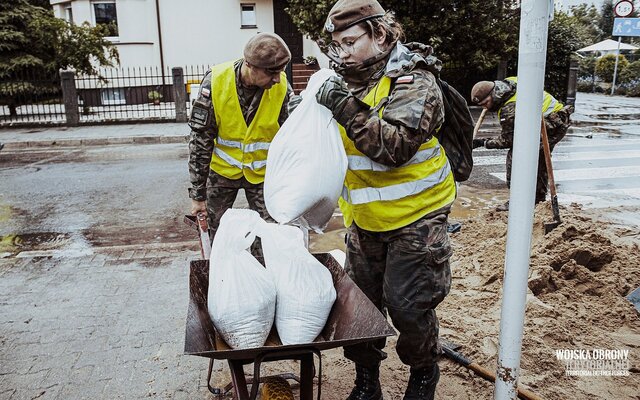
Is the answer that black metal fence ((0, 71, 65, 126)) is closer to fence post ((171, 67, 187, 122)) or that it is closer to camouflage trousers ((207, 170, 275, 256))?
fence post ((171, 67, 187, 122))

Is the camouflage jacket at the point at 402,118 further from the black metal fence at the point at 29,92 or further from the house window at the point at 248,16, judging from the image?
the house window at the point at 248,16

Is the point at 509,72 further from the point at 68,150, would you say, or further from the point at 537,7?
the point at 537,7

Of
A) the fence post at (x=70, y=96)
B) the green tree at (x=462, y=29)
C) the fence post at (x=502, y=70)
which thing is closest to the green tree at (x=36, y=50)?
the fence post at (x=70, y=96)

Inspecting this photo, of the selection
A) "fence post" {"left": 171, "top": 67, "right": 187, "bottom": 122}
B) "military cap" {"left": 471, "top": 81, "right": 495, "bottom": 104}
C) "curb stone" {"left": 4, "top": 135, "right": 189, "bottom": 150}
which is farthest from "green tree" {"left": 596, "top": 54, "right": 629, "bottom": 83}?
"military cap" {"left": 471, "top": 81, "right": 495, "bottom": 104}

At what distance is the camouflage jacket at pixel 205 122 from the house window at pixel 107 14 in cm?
1910

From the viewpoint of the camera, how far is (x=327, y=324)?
2260 millimetres

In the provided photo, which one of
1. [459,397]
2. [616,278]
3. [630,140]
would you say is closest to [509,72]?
[630,140]

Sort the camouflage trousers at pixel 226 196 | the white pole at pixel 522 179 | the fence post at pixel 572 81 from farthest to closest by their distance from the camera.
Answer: the fence post at pixel 572 81 → the camouflage trousers at pixel 226 196 → the white pole at pixel 522 179

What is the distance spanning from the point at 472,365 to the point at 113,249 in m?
3.61

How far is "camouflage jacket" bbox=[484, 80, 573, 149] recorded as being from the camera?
5.64m

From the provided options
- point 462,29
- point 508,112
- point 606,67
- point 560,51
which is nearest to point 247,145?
point 508,112

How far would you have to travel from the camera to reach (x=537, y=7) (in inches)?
74.5

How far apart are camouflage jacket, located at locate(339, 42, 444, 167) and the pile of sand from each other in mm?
1410

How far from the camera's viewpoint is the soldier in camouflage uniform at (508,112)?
5.64 m
